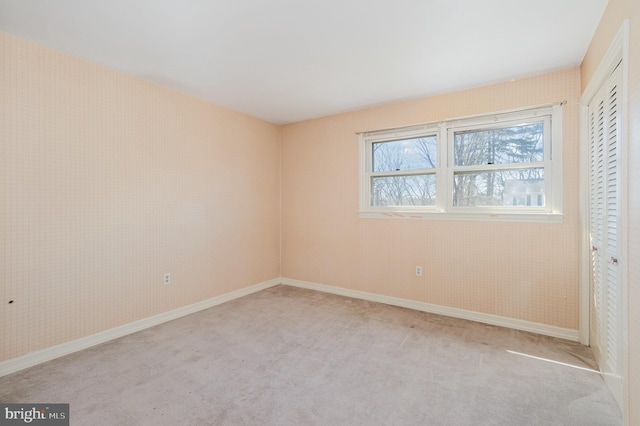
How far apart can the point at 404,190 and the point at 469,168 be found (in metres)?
0.75

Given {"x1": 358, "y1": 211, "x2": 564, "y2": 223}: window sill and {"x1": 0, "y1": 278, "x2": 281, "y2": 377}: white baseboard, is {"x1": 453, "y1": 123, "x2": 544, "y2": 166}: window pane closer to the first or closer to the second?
{"x1": 358, "y1": 211, "x2": 564, "y2": 223}: window sill

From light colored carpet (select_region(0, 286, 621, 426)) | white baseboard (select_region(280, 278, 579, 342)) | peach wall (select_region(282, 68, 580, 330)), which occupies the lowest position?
light colored carpet (select_region(0, 286, 621, 426))

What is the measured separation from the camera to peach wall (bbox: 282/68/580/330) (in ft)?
8.60

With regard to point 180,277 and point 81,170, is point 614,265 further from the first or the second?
point 81,170

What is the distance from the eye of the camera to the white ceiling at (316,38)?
182 centimetres

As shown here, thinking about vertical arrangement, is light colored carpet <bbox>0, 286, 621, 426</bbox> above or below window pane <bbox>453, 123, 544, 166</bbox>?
below

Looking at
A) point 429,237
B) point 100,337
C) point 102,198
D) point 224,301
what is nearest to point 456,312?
point 429,237

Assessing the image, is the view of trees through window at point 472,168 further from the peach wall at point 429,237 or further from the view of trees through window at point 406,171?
the peach wall at point 429,237

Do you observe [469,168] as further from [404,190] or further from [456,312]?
[456,312]

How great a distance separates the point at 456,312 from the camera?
3.11m

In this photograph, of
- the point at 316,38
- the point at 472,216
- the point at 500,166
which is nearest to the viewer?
the point at 316,38

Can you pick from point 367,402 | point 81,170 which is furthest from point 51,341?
point 367,402

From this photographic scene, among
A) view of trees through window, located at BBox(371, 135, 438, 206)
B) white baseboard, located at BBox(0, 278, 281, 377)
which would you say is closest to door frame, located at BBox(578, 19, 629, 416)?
view of trees through window, located at BBox(371, 135, 438, 206)

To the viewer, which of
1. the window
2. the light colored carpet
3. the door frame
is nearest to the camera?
the door frame
